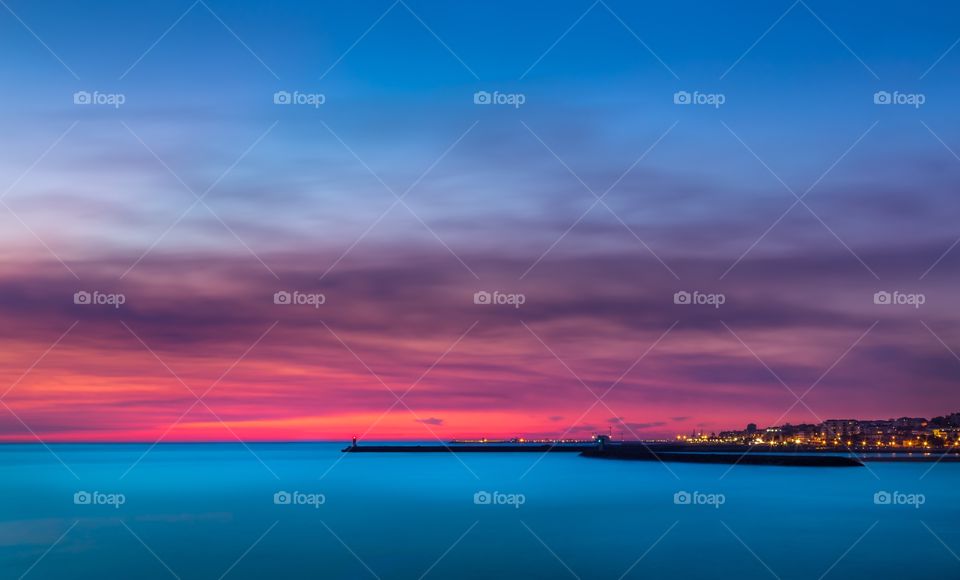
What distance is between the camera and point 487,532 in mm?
45312

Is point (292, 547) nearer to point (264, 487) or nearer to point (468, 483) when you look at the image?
point (264, 487)

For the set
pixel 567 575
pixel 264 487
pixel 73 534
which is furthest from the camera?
pixel 264 487

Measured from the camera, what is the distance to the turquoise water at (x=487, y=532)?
116 feet

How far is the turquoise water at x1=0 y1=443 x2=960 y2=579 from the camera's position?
35.4 m

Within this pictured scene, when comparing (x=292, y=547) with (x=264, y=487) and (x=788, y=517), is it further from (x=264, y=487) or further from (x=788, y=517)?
(x=264, y=487)

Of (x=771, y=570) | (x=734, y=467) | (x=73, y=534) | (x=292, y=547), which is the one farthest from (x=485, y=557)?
(x=734, y=467)

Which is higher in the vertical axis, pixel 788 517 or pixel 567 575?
pixel 788 517

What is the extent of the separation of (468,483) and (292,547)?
47866 mm

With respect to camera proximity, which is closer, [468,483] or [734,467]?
[468,483]

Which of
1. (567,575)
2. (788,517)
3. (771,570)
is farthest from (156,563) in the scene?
(788,517)

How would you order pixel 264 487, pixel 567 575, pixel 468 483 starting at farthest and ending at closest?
1. pixel 468 483
2. pixel 264 487
3. pixel 567 575

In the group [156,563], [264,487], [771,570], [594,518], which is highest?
[264,487]

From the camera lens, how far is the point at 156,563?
3669cm

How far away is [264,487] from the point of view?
3118 inches
